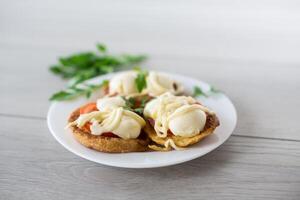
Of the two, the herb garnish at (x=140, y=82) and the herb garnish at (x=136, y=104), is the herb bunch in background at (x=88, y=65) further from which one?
the herb garnish at (x=136, y=104)

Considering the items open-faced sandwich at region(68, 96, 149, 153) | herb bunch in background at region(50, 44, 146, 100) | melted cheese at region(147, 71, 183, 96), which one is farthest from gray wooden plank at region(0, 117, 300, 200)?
herb bunch in background at region(50, 44, 146, 100)

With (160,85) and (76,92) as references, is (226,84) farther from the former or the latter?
(76,92)

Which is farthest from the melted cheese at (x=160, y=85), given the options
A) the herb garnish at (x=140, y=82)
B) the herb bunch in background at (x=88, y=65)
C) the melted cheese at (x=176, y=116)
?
the herb bunch in background at (x=88, y=65)

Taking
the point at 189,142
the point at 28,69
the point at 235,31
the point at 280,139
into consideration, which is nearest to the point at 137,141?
the point at 189,142

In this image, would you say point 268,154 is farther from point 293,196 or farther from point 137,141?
point 137,141

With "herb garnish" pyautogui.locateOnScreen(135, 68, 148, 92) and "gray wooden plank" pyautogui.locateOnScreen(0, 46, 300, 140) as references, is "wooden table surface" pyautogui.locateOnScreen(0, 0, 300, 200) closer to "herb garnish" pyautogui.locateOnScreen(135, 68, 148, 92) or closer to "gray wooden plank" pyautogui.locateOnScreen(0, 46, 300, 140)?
"gray wooden plank" pyautogui.locateOnScreen(0, 46, 300, 140)

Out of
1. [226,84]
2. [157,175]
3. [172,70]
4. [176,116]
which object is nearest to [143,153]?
[157,175]

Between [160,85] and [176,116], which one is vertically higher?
[176,116]
